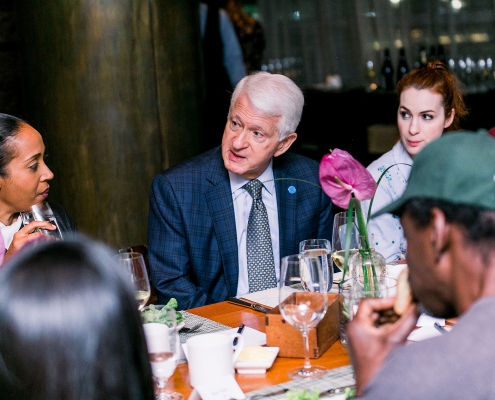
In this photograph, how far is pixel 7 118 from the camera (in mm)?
2707

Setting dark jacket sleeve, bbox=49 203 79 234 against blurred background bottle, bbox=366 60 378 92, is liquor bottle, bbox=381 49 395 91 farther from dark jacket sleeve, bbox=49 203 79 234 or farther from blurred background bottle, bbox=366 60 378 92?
dark jacket sleeve, bbox=49 203 79 234

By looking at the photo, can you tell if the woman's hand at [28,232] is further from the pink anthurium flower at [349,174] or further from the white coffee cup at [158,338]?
the pink anthurium flower at [349,174]

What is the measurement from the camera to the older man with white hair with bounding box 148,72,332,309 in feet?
9.15

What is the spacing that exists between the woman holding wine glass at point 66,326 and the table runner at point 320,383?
2.29 ft

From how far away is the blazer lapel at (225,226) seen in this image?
281 cm

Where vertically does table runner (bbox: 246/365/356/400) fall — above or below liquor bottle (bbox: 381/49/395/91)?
below

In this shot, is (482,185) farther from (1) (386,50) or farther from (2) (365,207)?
(1) (386,50)

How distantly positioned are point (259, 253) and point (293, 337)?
3.44ft

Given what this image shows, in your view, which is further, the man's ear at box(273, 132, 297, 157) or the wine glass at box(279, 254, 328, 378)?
the man's ear at box(273, 132, 297, 157)

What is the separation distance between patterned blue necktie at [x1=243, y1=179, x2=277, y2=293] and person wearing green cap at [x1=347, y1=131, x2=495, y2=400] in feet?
4.92

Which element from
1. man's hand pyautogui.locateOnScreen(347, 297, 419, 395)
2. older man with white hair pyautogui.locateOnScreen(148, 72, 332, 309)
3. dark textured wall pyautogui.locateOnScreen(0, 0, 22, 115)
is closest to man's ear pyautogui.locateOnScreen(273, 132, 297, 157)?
older man with white hair pyautogui.locateOnScreen(148, 72, 332, 309)

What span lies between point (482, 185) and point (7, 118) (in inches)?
81.5

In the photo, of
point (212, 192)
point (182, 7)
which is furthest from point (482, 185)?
point (182, 7)

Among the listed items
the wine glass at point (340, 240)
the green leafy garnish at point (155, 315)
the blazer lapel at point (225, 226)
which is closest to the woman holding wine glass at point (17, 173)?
the blazer lapel at point (225, 226)
